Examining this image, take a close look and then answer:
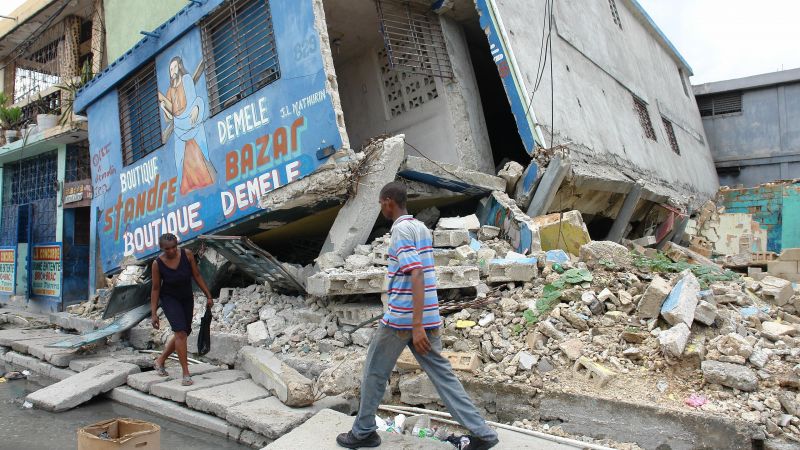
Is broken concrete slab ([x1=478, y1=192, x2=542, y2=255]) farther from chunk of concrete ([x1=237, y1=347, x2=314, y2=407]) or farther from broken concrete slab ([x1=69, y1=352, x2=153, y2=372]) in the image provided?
broken concrete slab ([x1=69, y1=352, x2=153, y2=372])

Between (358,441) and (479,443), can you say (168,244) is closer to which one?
(358,441)

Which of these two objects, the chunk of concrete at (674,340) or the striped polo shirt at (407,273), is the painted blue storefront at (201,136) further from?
the chunk of concrete at (674,340)

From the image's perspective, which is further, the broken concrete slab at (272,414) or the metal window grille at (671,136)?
the metal window grille at (671,136)

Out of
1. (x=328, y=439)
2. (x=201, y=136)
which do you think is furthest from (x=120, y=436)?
(x=201, y=136)

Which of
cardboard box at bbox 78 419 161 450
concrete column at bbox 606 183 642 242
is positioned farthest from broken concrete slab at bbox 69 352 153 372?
concrete column at bbox 606 183 642 242

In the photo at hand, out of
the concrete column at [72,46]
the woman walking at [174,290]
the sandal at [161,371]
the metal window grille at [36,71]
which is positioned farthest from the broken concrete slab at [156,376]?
the metal window grille at [36,71]

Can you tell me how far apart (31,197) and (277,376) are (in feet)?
36.3

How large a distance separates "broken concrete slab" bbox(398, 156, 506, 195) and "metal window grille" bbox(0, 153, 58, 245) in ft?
29.2

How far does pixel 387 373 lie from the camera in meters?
3.19

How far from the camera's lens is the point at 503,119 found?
11.6m

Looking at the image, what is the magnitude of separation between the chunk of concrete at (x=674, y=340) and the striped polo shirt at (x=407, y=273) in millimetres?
1858

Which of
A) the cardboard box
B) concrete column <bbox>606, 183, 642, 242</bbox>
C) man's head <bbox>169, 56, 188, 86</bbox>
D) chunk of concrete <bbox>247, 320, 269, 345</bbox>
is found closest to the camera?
the cardboard box

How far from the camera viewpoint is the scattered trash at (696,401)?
350 cm

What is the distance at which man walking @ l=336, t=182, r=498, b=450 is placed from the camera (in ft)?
9.79
